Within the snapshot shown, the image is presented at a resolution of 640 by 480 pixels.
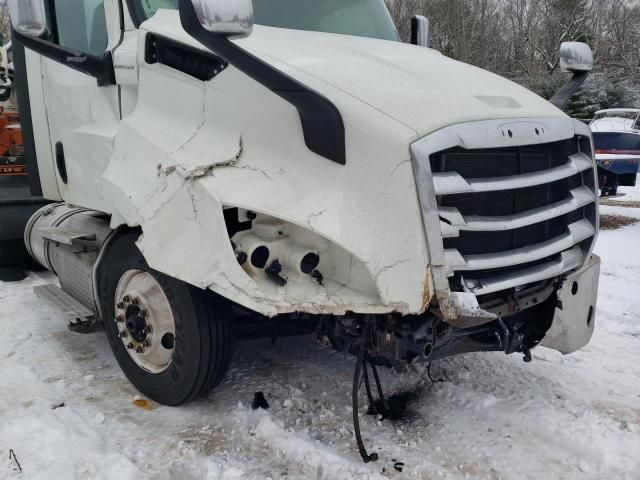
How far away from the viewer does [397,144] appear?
8.18 feet

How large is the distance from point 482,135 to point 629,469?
180 cm

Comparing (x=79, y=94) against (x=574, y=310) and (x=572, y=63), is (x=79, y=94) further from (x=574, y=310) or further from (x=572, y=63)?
(x=574, y=310)

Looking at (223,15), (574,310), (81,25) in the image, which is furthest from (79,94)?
(574,310)

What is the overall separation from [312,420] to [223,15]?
7.12ft

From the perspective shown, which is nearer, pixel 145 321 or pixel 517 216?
pixel 517 216

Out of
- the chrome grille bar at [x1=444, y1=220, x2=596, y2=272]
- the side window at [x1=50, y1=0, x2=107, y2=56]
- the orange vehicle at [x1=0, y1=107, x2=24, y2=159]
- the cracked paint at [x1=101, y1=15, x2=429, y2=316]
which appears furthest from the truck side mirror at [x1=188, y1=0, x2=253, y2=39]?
the orange vehicle at [x1=0, y1=107, x2=24, y2=159]

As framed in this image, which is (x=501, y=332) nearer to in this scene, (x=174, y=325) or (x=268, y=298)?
(x=268, y=298)

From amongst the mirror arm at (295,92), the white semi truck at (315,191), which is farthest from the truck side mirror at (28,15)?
the mirror arm at (295,92)

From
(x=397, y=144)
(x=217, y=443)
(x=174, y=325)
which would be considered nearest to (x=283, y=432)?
(x=217, y=443)

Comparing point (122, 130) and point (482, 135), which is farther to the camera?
point (122, 130)

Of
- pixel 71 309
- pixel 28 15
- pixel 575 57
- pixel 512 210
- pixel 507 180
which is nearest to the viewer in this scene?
pixel 507 180

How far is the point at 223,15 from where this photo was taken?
247 centimetres

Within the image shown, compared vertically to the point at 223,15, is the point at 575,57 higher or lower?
lower

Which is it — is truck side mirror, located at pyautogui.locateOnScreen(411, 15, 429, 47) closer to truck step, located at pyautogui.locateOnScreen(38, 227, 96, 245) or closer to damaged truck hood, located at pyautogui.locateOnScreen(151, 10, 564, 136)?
damaged truck hood, located at pyautogui.locateOnScreen(151, 10, 564, 136)
